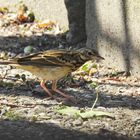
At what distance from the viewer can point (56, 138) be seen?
5.52 metres

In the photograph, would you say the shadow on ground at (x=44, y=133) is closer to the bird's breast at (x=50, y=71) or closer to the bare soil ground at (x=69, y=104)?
the bare soil ground at (x=69, y=104)

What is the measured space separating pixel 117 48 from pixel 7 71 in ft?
4.35

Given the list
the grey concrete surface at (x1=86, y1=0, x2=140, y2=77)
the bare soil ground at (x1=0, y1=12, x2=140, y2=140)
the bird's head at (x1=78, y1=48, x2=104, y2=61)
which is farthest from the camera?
the grey concrete surface at (x1=86, y1=0, x2=140, y2=77)

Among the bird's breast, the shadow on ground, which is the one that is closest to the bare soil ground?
the shadow on ground

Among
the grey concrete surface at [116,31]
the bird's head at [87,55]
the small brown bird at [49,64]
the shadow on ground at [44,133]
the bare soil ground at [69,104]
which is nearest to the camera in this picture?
the shadow on ground at [44,133]

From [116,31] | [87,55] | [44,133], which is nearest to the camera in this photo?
[44,133]

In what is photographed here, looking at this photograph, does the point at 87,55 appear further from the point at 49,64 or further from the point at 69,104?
the point at 69,104

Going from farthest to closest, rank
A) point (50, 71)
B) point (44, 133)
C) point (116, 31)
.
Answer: point (116, 31), point (50, 71), point (44, 133)

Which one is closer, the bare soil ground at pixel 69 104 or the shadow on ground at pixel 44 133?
the shadow on ground at pixel 44 133

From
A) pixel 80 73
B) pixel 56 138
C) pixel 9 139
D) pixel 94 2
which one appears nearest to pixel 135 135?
pixel 56 138

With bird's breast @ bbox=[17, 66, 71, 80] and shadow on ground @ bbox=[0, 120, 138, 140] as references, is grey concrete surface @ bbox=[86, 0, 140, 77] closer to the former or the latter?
bird's breast @ bbox=[17, 66, 71, 80]

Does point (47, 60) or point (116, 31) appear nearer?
point (47, 60)

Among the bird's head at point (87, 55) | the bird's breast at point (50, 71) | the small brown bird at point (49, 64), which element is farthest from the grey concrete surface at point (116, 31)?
the bird's breast at point (50, 71)

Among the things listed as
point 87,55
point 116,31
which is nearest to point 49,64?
point 87,55
